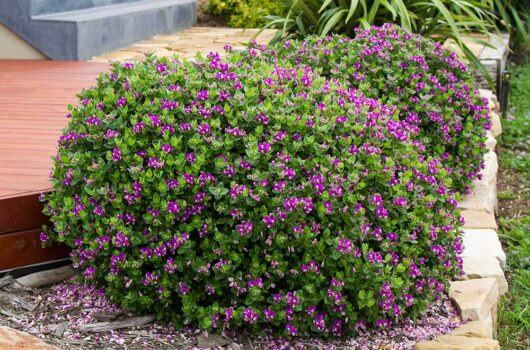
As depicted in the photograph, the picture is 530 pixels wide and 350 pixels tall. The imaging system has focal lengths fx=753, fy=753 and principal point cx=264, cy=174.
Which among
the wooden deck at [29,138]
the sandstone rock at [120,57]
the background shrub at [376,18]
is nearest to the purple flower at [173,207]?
the wooden deck at [29,138]

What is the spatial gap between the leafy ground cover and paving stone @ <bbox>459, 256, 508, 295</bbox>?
0.53 feet

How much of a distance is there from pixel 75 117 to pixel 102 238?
0.53 metres

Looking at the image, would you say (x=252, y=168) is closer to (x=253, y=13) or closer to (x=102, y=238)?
(x=102, y=238)

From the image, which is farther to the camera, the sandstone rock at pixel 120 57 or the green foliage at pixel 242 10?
the green foliage at pixel 242 10

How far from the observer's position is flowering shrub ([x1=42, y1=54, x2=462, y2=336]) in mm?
2436

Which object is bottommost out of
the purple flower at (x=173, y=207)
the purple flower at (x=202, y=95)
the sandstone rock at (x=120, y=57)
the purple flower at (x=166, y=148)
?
the purple flower at (x=173, y=207)

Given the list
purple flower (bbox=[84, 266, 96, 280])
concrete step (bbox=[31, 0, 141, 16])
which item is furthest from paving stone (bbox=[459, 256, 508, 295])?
concrete step (bbox=[31, 0, 141, 16])

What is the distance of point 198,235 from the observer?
2.54m

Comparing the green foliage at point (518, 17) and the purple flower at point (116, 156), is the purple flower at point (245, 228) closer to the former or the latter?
the purple flower at point (116, 156)

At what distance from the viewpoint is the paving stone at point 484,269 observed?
312 centimetres

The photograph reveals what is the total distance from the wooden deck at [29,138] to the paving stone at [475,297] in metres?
1.51

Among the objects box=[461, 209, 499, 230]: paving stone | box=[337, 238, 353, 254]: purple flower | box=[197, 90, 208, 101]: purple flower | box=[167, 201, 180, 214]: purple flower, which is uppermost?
box=[197, 90, 208, 101]: purple flower

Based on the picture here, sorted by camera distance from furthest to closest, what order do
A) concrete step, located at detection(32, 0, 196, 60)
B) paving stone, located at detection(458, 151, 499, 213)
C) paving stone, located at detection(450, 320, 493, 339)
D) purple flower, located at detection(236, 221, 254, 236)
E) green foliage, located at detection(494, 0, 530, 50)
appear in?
green foliage, located at detection(494, 0, 530, 50)
concrete step, located at detection(32, 0, 196, 60)
paving stone, located at detection(458, 151, 499, 213)
paving stone, located at detection(450, 320, 493, 339)
purple flower, located at detection(236, 221, 254, 236)

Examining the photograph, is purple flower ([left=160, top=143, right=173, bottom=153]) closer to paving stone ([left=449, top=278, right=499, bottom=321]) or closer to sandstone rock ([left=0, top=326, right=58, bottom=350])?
sandstone rock ([left=0, top=326, right=58, bottom=350])
